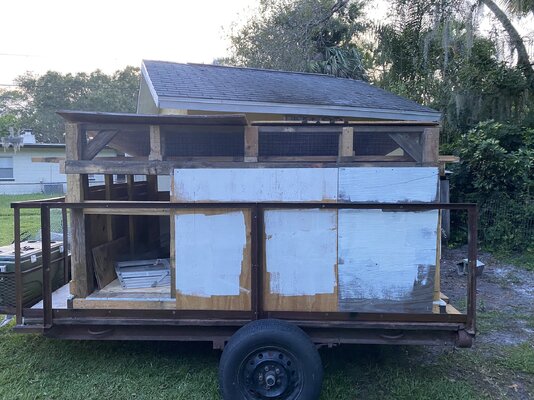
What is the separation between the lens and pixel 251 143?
3.11 meters

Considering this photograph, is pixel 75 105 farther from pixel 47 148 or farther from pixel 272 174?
pixel 272 174

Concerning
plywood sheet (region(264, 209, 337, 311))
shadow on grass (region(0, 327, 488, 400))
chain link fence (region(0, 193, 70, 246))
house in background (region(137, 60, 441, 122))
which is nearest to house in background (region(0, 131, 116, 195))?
chain link fence (region(0, 193, 70, 246))

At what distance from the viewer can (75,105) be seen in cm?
3409

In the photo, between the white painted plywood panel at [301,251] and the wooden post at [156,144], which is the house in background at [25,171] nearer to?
the wooden post at [156,144]

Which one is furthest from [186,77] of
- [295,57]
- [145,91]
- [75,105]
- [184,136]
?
[75,105]

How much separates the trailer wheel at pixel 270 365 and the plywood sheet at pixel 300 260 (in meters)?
0.24

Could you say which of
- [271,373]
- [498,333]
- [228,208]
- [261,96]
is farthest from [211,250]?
[261,96]

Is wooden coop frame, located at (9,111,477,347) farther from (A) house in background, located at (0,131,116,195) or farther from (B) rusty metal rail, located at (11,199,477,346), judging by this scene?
(A) house in background, located at (0,131,116,195)

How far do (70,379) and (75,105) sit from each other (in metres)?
35.0

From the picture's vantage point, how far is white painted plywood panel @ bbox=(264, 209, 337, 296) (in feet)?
9.94

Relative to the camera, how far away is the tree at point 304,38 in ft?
36.6

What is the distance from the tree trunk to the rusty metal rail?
8.91m

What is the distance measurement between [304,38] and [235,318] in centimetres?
1043

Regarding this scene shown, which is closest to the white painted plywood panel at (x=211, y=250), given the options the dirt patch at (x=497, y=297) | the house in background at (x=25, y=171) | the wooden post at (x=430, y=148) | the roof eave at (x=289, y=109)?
the wooden post at (x=430, y=148)
